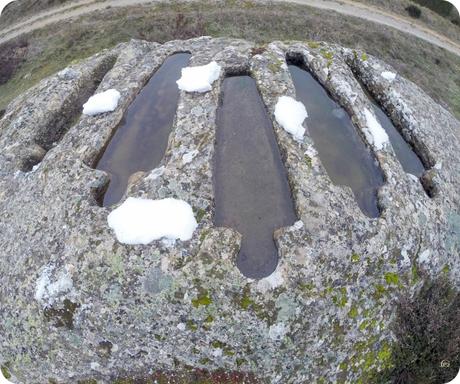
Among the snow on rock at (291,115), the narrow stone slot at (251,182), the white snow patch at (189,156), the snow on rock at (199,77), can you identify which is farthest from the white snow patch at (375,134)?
the white snow patch at (189,156)

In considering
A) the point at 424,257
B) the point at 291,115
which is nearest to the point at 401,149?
the point at 424,257

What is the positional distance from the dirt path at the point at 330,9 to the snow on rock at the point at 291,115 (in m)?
23.6

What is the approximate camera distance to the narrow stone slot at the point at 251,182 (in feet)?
21.8

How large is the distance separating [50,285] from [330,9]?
97.6 feet

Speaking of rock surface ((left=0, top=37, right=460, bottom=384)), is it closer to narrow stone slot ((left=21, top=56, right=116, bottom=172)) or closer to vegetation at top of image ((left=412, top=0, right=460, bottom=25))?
narrow stone slot ((left=21, top=56, right=116, bottom=172))

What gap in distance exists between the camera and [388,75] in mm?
10258

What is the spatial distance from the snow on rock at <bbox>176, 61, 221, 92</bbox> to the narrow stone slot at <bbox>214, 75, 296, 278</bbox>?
0.45 metres

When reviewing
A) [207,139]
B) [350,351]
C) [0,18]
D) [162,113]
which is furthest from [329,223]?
[0,18]

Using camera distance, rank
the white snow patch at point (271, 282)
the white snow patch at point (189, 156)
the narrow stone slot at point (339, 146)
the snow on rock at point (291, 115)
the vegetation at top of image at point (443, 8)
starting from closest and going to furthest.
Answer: the white snow patch at point (271, 282), the white snow patch at point (189, 156), the narrow stone slot at point (339, 146), the snow on rock at point (291, 115), the vegetation at top of image at point (443, 8)

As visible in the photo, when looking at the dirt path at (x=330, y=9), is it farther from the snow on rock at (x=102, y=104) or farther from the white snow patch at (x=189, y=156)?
the white snow patch at (x=189, y=156)

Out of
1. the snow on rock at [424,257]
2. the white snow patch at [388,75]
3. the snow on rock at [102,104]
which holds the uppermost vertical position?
the white snow patch at [388,75]

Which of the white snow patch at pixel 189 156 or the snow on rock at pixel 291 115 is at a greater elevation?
the snow on rock at pixel 291 115

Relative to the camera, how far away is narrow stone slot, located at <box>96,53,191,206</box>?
774 cm

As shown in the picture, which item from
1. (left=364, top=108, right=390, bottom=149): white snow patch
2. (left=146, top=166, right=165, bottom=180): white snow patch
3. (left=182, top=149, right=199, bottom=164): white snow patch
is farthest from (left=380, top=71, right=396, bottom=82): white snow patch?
(left=146, top=166, right=165, bottom=180): white snow patch
